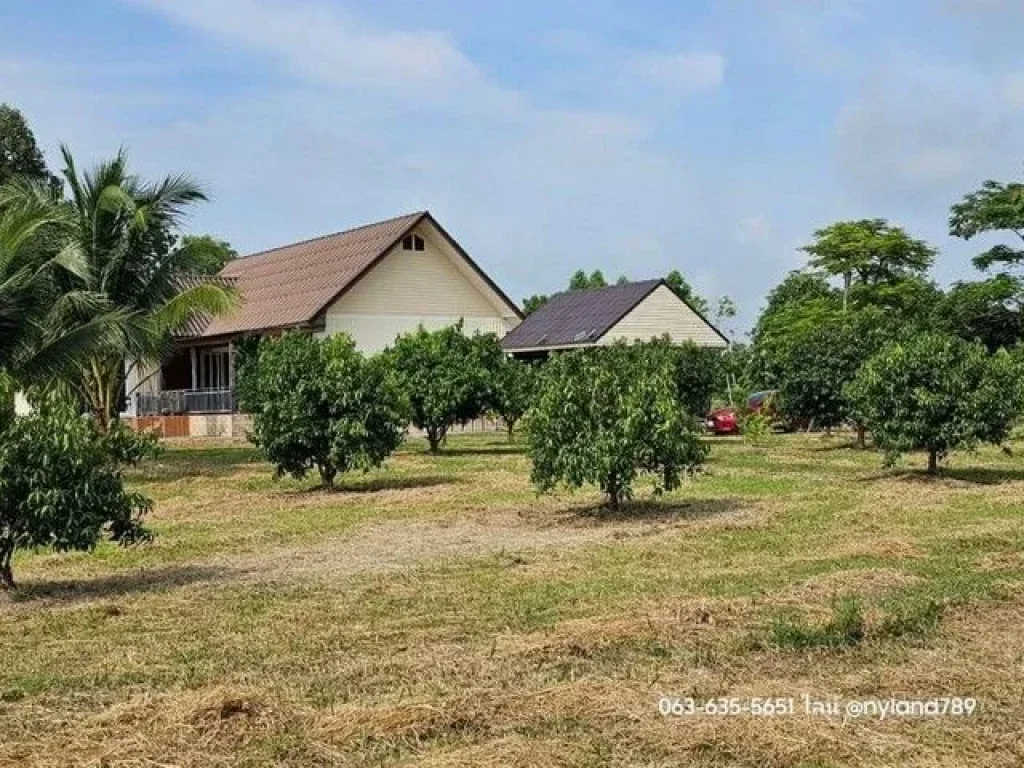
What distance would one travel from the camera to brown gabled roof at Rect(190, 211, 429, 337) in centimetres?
3319

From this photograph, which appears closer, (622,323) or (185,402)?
(185,402)

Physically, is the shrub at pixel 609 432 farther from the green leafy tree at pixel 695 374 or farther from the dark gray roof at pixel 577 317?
the dark gray roof at pixel 577 317

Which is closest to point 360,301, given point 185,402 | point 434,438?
point 185,402

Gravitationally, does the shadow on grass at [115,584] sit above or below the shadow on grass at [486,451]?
below

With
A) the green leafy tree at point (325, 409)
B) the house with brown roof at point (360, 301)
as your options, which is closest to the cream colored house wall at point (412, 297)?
the house with brown roof at point (360, 301)

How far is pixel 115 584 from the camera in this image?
34.8 feet

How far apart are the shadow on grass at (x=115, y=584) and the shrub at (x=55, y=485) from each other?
337mm

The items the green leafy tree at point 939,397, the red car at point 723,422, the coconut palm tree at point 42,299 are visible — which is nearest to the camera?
the green leafy tree at point 939,397

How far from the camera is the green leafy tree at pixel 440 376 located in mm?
25500

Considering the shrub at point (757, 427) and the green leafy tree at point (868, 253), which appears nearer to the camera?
the shrub at point (757, 427)

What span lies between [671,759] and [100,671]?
357 cm

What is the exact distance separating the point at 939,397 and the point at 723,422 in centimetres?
1771

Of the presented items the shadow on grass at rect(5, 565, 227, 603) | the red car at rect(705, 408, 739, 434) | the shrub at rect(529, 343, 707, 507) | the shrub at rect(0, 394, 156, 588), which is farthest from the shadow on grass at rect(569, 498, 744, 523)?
the red car at rect(705, 408, 739, 434)

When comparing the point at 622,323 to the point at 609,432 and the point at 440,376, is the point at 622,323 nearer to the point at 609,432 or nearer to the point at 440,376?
A: the point at 440,376
